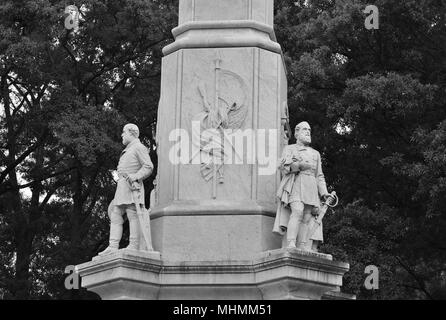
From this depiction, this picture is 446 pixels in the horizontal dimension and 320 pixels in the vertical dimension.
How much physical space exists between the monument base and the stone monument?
0.02 m

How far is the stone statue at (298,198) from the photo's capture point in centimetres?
1593

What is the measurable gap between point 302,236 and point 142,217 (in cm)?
230

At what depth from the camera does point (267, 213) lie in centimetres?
1647

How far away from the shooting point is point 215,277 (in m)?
15.8

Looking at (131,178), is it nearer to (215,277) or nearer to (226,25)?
(215,277)

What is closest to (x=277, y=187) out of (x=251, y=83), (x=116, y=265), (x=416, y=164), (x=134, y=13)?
(x=251, y=83)

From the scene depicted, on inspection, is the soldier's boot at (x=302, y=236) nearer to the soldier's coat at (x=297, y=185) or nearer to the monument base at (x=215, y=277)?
the soldier's coat at (x=297, y=185)

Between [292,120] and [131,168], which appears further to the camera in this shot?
[292,120]

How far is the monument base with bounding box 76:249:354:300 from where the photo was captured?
50.2 feet

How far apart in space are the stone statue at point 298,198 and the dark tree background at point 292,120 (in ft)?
26.9

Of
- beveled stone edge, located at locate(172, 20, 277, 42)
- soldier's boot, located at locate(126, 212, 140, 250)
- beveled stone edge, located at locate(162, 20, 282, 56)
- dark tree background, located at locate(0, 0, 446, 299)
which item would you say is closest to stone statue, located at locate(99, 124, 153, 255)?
soldier's boot, located at locate(126, 212, 140, 250)

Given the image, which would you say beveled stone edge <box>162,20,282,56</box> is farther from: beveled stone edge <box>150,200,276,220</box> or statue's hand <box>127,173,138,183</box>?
beveled stone edge <box>150,200,276,220</box>
